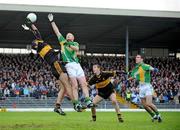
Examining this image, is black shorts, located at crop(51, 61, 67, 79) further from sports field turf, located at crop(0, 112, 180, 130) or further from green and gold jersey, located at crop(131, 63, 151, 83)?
green and gold jersey, located at crop(131, 63, 151, 83)

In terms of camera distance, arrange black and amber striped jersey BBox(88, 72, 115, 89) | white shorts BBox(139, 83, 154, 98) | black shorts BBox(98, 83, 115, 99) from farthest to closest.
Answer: white shorts BBox(139, 83, 154, 98) < black shorts BBox(98, 83, 115, 99) < black and amber striped jersey BBox(88, 72, 115, 89)

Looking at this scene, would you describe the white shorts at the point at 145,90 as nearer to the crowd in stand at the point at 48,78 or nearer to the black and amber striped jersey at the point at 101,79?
the black and amber striped jersey at the point at 101,79

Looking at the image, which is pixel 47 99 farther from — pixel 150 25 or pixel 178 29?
pixel 178 29

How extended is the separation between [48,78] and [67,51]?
2609 cm

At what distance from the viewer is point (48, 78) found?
4150cm

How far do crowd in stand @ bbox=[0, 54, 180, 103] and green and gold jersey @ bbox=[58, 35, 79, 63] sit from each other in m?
15.8

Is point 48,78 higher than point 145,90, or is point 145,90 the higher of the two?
point 48,78

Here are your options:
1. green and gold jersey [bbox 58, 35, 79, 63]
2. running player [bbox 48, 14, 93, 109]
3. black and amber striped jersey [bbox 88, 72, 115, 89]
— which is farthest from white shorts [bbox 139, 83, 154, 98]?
green and gold jersey [bbox 58, 35, 79, 63]

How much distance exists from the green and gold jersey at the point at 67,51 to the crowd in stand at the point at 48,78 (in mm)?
15785

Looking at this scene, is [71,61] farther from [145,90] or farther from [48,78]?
[48,78]

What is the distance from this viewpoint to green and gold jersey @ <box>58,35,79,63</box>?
15.5 meters

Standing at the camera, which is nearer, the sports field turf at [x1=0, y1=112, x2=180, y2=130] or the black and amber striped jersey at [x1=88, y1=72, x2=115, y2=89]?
the sports field turf at [x1=0, y1=112, x2=180, y2=130]

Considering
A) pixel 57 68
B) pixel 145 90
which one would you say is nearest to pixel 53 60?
pixel 57 68

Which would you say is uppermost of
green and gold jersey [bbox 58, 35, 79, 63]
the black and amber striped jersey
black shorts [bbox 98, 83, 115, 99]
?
green and gold jersey [bbox 58, 35, 79, 63]
